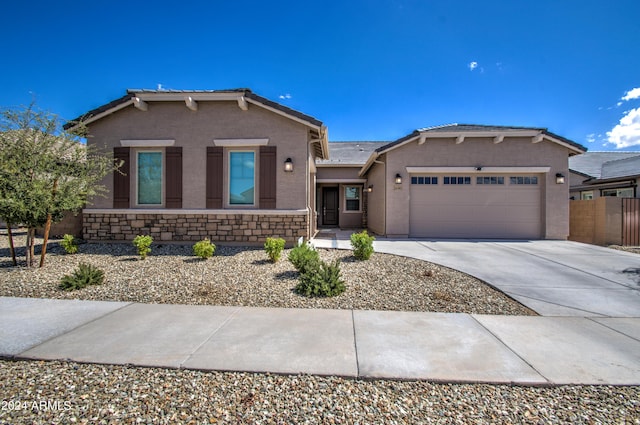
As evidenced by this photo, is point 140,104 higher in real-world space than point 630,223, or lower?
higher

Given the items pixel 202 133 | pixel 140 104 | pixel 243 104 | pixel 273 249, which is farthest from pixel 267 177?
pixel 140 104

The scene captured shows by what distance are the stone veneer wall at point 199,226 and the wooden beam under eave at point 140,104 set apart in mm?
3040

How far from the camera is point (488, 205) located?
10375 millimetres

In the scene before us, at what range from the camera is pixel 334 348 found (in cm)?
284

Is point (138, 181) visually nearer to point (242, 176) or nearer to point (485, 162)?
point (242, 176)

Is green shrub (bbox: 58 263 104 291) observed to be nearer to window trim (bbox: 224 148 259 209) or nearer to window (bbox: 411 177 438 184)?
window trim (bbox: 224 148 259 209)

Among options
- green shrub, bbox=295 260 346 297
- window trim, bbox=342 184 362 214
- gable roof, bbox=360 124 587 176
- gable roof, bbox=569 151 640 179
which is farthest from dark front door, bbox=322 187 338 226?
gable roof, bbox=569 151 640 179

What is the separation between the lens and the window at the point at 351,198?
1535 cm

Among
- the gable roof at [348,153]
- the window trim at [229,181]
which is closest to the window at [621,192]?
the gable roof at [348,153]

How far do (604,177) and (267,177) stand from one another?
1771 cm

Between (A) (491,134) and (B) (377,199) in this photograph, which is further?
(B) (377,199)

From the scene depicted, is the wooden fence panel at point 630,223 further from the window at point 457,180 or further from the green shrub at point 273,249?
the green shrub at point 273,249

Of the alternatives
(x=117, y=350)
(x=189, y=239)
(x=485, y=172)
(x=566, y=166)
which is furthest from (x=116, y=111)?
(x=566, y=166)

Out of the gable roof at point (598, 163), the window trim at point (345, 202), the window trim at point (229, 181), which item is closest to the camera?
the window trim at point (229, 181)
